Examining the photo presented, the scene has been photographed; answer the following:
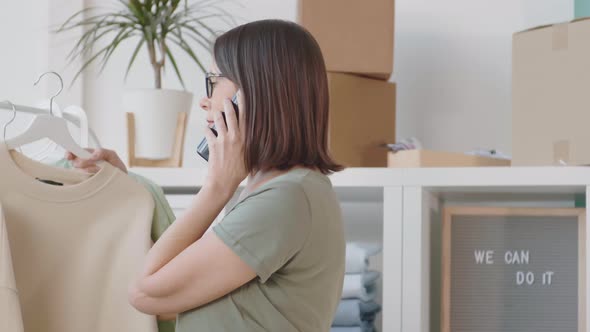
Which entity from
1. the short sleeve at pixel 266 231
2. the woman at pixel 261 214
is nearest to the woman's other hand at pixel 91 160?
the woman at pixel 261 214

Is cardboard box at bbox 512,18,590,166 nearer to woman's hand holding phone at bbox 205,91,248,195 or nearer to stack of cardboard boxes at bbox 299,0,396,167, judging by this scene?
stack of cardboard boxes at bbox 299,0,396,167

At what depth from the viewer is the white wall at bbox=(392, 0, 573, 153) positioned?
97.3 inches

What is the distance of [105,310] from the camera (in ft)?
5.33

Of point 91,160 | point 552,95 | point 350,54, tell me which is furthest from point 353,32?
point 91,160

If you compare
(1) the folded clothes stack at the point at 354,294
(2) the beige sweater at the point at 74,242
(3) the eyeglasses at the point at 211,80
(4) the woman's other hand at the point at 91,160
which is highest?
(3) the eyeglasses at the point at 211,80

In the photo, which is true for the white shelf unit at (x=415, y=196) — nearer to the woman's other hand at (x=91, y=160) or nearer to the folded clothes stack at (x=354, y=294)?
the folded clothes stack at (x=354, y=294)

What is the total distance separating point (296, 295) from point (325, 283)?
0.06 metres

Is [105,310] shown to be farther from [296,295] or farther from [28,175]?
[296,295]

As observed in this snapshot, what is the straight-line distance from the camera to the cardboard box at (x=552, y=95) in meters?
1.88

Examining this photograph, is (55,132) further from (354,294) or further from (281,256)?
(354,294)

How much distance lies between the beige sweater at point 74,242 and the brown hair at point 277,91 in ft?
1.49

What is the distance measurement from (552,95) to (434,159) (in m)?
0.30

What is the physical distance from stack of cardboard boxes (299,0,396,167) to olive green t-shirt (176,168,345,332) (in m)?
0.82

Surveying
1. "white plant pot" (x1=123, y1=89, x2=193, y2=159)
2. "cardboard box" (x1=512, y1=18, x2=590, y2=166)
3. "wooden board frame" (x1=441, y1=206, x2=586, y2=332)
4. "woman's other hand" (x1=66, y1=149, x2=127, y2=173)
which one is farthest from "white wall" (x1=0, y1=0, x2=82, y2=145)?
"cardboard box" (x1=512, y1=18, x2=590, y2=166)
